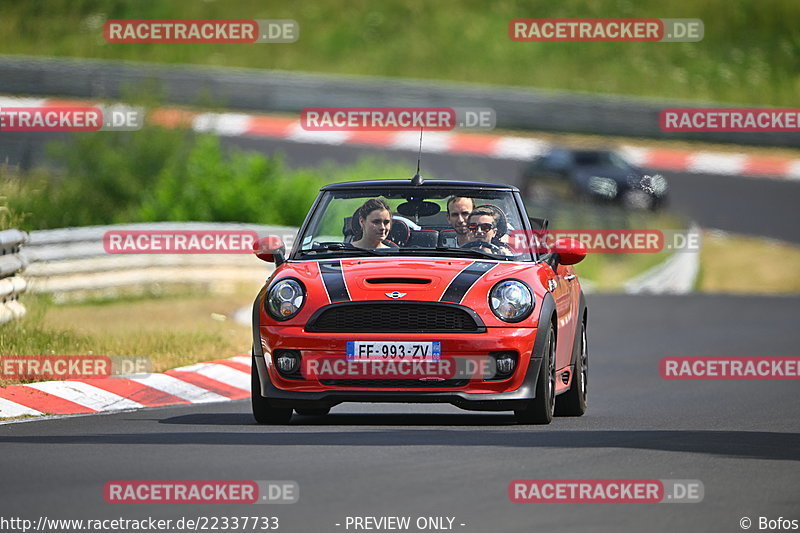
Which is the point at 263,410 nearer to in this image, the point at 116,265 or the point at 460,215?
the point at 460,215

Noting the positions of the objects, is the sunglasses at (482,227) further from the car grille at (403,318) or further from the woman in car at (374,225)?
the car grille at (403,318)

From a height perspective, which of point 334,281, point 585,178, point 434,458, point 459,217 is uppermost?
point 585,178

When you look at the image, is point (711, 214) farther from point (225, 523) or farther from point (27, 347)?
point (225, 523)

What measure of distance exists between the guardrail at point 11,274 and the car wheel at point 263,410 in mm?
3486

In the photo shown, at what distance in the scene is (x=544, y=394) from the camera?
10.8m

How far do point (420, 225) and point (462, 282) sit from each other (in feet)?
3.44

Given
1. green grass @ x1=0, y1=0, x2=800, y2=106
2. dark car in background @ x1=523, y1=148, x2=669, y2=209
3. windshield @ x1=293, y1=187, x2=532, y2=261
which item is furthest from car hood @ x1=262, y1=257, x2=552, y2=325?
green grass @ x1=0, y1=0, x2=800, y2=106

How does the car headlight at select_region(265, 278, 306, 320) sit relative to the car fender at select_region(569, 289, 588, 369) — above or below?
above

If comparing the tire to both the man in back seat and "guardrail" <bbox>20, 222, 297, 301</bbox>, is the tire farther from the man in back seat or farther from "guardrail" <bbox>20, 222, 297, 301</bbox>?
"guardrail" <bbox>20, 222, 297, 301</bbox>

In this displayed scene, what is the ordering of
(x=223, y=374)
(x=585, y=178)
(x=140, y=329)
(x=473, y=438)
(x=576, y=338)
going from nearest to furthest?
(x=473, y=438) < (x=576, y=338) < (x=223, y=374) < (x=140, y=329) < (x=585, y=178)

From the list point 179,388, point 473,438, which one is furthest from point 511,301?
point 179,388

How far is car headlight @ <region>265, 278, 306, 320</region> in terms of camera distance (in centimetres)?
1057

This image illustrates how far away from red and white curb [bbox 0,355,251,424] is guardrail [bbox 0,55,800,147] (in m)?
23.8

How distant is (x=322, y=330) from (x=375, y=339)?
1.02 ft
